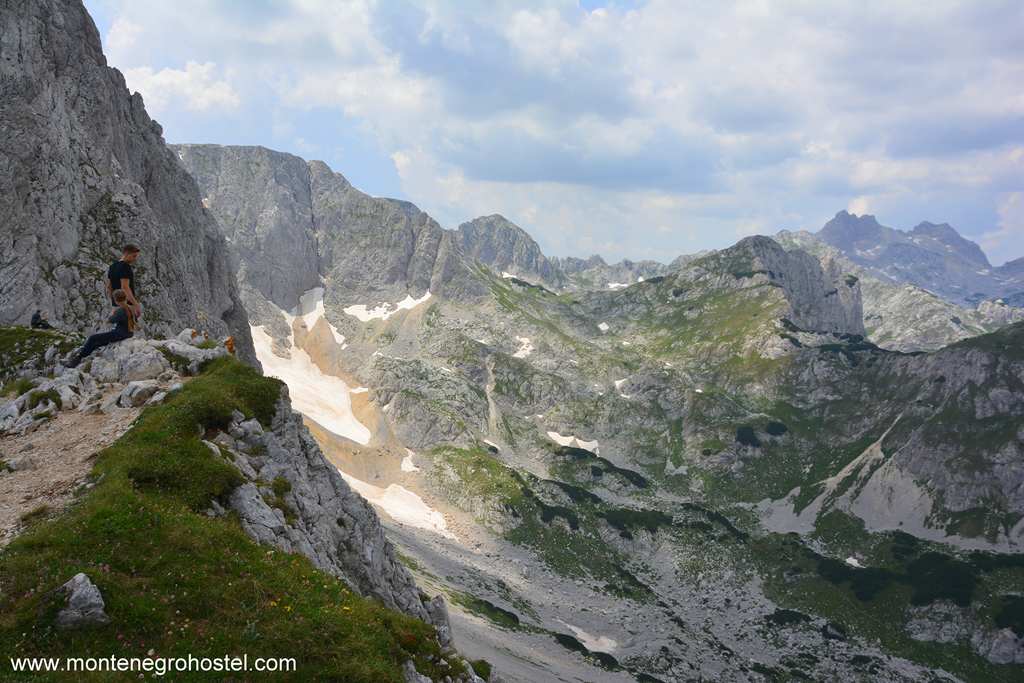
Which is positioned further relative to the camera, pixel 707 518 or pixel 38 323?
pixel 707 518

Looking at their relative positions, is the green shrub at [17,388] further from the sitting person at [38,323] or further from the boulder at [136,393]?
the sitting person at [38,323]

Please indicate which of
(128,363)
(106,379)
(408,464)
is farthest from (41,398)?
(408,464)

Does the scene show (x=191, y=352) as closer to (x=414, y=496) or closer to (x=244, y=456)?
(x=244, y=456)

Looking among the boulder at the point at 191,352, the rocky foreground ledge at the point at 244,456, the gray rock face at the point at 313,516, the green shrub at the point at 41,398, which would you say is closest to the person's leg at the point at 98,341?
the rocky foreground ledge at the point at 244,456

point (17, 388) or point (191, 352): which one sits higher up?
point (191, 352)

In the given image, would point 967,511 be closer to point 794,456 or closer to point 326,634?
point 794,456

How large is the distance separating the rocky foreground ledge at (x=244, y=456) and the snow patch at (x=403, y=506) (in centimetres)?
9397

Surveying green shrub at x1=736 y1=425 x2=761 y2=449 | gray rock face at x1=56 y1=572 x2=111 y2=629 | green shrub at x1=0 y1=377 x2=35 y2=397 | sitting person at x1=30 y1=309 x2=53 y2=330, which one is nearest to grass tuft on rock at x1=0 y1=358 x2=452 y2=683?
gray rock face at x1=56 y1=572 x2=111 y2=629

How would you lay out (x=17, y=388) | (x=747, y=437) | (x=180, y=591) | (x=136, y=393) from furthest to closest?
(x=747, y=437), (x=17, y=388), (x=136, y=393), (x=180, y=591)

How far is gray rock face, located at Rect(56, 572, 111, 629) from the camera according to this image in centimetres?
1373

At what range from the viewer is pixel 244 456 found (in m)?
25.2

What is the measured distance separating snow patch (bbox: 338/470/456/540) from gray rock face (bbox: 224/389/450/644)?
92.7 metres

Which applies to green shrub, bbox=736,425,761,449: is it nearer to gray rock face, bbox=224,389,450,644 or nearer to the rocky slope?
the rocky slope

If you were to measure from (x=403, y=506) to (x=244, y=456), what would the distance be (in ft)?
377
